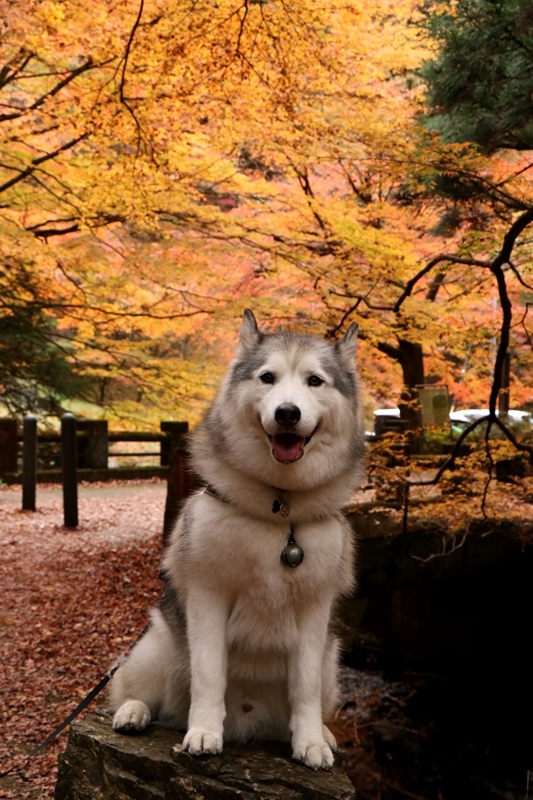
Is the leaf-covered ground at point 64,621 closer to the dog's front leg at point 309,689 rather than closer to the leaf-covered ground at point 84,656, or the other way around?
the leaf-covered ground at point 84,656

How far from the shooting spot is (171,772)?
252cm

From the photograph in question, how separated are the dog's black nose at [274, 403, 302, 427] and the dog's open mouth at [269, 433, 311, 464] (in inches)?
2.8

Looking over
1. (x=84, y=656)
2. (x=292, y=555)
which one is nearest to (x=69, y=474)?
(x=84, y=656)

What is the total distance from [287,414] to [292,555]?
0.50 metres

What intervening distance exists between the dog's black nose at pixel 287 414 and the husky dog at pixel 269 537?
0.02 metres

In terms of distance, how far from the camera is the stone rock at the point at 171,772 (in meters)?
2.41

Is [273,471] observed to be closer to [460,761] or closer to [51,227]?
[460,761]

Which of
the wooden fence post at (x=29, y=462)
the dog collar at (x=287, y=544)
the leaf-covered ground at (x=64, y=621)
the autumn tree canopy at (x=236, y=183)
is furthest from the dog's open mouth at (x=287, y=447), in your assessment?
the wooden fence post at (x=29, y=462)

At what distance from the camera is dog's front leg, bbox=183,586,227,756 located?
2412mm

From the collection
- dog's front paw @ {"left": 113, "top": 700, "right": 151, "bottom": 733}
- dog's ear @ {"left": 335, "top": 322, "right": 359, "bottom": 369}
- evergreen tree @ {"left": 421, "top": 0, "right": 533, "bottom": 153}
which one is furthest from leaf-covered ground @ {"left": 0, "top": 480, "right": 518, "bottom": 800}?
evergreen tree @ {"left": 421, "top": 0, "right": 533, "bottom": 153}

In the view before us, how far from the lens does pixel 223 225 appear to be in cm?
817

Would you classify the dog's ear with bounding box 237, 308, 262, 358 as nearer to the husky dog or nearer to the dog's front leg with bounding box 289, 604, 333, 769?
the husky dog

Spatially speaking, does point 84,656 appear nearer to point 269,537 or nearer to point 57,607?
point 57,607

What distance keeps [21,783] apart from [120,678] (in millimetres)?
1485
